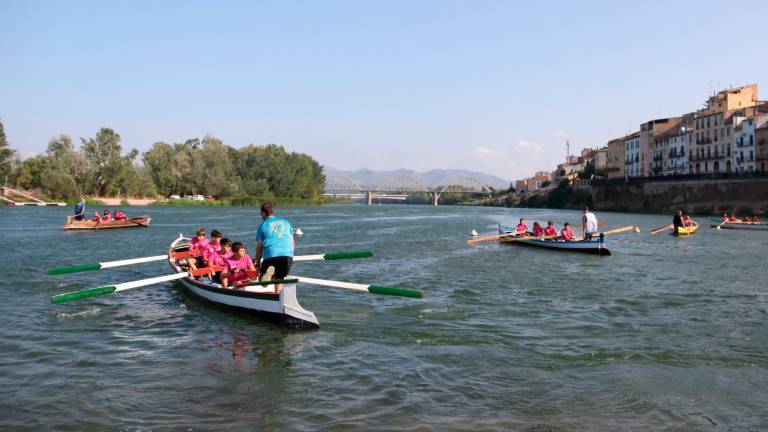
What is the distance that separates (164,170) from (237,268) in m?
109

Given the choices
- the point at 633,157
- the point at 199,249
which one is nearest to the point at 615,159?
the point at 633,157

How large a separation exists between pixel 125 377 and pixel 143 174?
110157 millimetres

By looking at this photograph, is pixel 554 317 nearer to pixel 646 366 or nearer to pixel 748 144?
pixel 646 366

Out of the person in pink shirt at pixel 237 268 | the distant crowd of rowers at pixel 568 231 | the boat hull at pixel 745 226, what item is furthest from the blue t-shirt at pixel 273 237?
the boat hull at pixel 745 226

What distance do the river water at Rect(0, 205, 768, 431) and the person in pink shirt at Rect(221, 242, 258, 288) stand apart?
2.60ft

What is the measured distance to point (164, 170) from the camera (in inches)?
4532

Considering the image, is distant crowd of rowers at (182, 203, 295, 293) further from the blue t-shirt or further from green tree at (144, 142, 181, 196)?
green tree at (144, 142, 181, 196)

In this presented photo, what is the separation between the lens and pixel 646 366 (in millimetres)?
10016

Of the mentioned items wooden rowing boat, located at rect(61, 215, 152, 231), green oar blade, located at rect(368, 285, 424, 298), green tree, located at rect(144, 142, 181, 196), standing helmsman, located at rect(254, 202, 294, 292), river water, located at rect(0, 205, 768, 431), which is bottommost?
river water, located at rect(0, 205, 768, 431)

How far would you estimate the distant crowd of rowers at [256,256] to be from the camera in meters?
12.5

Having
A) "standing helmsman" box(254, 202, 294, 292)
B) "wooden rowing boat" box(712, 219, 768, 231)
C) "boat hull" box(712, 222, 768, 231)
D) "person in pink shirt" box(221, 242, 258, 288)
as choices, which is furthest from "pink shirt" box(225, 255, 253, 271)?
"boat hull" box(712, 222, 768, 231)

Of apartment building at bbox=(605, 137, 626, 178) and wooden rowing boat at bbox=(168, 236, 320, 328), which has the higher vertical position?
apartment building at bbox=(605, 137, 626, 178)

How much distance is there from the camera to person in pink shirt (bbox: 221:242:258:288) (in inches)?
547

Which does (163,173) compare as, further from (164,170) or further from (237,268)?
(237,268)
